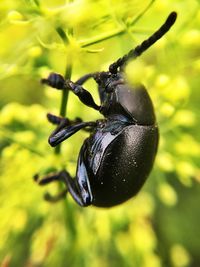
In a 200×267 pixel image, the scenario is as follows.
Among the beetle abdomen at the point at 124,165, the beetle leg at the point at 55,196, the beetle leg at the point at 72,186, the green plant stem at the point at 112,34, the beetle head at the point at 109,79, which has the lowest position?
the beetle leg at the point at 55,196

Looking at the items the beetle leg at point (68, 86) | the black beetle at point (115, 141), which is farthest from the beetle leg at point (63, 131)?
the beetle leg at point (68, 86)

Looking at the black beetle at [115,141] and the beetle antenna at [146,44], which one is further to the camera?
the black beetle at [115,141]

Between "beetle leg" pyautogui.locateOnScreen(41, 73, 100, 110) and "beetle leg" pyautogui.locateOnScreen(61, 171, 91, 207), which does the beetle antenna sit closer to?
"beetle leg" pyautogui.locateOnScreen(41, 73, 100, 110)

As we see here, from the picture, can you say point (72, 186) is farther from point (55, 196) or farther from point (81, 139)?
point (81, 139)

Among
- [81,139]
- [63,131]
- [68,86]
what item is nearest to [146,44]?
[68,86]

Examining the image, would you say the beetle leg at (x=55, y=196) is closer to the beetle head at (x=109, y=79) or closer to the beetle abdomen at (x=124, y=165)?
the beetle abdomen at (x=124, y=165)

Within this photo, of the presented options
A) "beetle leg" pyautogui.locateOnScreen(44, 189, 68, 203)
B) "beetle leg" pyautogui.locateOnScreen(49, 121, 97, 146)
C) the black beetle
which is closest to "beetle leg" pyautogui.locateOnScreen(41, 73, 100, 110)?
the black beetle
